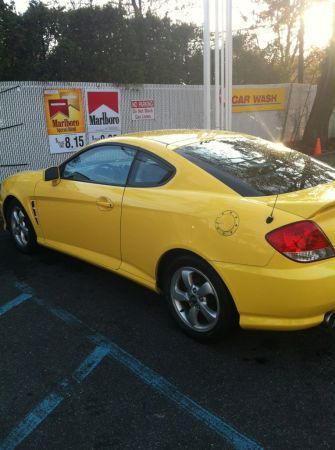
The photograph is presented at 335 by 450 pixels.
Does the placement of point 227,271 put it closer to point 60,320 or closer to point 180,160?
point 180,160

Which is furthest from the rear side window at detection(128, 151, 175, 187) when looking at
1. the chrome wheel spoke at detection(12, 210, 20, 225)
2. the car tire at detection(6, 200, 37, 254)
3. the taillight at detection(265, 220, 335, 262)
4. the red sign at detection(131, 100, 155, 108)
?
the red sign at detection(131, 100, 155, 108)

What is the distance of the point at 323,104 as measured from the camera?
14.6 metres

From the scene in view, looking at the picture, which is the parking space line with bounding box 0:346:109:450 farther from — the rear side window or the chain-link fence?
the chain-link fence

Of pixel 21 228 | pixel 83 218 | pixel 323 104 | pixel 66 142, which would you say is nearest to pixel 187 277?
pixel 83 218

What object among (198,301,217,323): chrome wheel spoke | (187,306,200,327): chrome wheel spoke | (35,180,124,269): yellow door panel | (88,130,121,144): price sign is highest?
(88,130,121,144): price sign

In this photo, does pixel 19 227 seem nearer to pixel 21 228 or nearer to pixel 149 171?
pixel 21 228

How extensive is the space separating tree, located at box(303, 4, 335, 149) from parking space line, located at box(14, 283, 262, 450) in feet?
42.0

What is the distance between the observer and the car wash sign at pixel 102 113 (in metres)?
9.81

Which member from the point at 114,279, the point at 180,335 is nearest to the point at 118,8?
the point at 114,279

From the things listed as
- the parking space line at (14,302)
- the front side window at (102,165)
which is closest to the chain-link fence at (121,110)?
the front side window at (102,165)

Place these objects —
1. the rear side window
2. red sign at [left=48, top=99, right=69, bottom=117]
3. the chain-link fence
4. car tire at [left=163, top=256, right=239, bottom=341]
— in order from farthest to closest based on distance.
→ red sign at [left=48, top=99, right=69, bottom=117] → the chain-link fence → the rear side window → car tire at [left=163, top=256, right=239, bottom=341]

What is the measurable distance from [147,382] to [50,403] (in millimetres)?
605

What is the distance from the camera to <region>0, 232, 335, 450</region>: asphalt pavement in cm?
244

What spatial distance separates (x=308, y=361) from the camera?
3068mm
